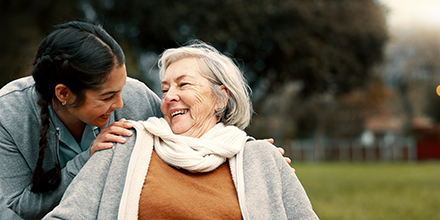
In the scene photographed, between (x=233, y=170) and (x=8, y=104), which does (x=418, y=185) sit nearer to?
(x=233, y=170)

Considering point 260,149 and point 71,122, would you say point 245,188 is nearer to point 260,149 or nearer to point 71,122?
point 260,149

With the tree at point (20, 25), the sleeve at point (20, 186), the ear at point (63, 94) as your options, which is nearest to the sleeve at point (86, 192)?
the sleeve at point (20, 186)

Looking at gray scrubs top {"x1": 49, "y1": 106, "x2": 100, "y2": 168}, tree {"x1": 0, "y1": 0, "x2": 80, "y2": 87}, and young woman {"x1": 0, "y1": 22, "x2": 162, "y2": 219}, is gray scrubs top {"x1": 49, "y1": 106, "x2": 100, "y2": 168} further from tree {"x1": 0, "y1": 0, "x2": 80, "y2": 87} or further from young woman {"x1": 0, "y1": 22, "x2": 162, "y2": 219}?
tree {"x1": 0, "y1": 0, "x2": 80, "y2": 87}

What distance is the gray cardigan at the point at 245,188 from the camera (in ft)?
5.89

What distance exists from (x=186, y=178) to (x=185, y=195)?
9 centimetres

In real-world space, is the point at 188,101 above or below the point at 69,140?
above

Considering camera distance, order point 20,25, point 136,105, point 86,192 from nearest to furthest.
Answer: point 86,192, point 136,105, point 20,25

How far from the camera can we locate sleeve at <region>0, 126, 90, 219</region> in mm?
2037

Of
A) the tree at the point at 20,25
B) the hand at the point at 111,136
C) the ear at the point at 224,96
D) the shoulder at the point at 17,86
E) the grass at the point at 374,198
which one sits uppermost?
the tree at the point at 20,25

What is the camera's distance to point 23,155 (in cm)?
213

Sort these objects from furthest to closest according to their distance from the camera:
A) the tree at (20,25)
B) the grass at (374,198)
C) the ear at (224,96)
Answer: the tree at (20,25)
the grass at (374,198)
the ear at (224,96)

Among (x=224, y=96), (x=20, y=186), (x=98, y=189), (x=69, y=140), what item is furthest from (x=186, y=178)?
(x=20, y=186)

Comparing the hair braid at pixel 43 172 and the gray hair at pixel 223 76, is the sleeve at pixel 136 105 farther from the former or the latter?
the hair braid at pixel 43 172

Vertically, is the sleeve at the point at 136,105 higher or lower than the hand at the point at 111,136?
higher
